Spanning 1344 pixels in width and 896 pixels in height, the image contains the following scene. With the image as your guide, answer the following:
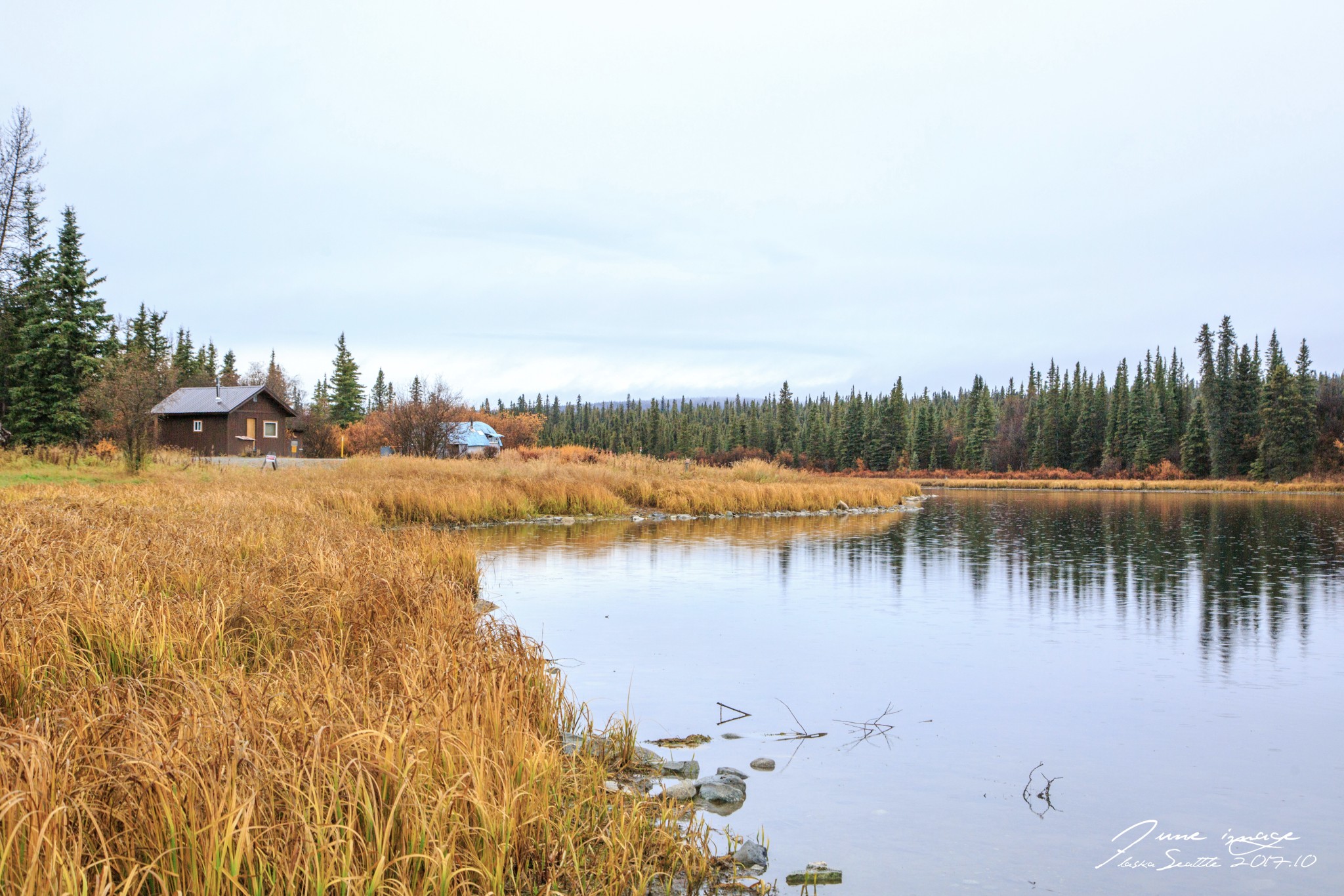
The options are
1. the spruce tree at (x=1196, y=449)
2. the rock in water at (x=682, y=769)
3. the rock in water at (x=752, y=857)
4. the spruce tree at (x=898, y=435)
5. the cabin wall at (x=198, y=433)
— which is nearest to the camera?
the rock in water at (x=752, y=857)

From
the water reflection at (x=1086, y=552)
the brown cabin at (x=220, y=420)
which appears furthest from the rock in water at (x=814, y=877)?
the brown cabin at (x=220, y=420)

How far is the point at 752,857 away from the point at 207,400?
180 feet

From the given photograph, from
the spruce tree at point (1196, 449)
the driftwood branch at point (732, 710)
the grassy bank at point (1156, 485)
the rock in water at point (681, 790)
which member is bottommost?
the driftwood branch at point (732, 710)

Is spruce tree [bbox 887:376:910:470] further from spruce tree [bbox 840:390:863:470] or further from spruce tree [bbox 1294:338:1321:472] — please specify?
spruce tree [bbox 1294:338:1321:472]

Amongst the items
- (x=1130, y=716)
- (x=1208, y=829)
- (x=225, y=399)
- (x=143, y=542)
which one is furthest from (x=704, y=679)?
(x=225, y=399)

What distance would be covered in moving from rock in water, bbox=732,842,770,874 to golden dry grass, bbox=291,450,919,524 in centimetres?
1714

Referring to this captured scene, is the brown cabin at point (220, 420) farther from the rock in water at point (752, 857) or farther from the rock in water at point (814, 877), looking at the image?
the rock in water at point (814, 877)

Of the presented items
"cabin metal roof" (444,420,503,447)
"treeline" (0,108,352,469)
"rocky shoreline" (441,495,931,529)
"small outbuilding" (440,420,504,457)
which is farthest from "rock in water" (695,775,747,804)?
"cabin metal roof" (444,420,503,447)

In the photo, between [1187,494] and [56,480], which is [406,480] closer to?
[56,480]

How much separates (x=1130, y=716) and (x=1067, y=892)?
3.73 m

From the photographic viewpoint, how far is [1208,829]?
17.8 ft

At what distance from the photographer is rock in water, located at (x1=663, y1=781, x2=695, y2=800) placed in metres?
5.60

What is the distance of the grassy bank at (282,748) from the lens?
10.8ft

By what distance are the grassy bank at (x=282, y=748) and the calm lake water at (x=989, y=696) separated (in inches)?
54.2
